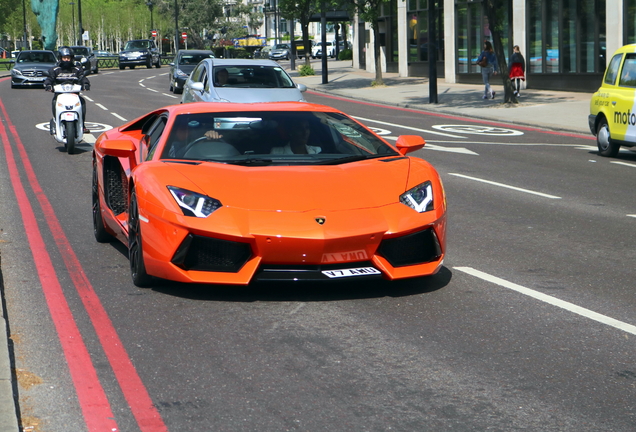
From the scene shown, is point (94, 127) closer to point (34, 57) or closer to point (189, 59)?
point (189, 59)

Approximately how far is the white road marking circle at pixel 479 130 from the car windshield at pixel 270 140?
14.2 m

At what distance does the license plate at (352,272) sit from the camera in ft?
19.6

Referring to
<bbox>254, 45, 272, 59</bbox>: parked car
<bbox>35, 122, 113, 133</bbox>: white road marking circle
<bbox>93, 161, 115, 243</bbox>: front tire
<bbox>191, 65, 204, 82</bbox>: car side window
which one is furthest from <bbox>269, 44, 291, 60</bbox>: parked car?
<bbox>93, 161, 115, 243</bbox>: front tire

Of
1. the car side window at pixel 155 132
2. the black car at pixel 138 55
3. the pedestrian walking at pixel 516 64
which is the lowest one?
the car side window at pixel 155 132

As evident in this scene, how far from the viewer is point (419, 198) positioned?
6359 millimetres

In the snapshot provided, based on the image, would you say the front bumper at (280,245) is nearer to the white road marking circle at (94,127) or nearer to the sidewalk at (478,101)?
the white road marking circle at (94,127)

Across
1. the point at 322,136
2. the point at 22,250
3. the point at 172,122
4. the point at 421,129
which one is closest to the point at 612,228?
the point at 322,136

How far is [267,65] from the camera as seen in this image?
1792 centimetres

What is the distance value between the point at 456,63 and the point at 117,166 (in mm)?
34628

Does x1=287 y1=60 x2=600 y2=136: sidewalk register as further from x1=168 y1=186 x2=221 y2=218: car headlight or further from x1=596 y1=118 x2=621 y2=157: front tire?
x1=168 y1=186 x2=221 y2=218: car headlight

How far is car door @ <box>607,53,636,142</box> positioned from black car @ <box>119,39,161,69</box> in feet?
174

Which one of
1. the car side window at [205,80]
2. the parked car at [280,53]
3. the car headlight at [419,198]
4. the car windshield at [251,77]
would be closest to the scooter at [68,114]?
the car side window at [205,80]

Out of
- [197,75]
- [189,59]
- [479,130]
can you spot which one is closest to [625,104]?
[479,130]

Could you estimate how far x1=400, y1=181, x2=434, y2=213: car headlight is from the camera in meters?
6.28
